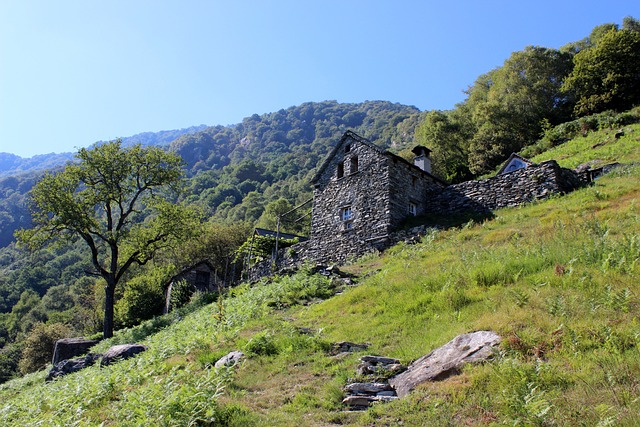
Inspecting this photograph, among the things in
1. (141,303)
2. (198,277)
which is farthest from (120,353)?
(141,303)

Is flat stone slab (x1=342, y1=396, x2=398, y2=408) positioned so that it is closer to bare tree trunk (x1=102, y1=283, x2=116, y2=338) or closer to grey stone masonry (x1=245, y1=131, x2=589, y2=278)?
grey stone masonry (x1=245, y1=131, x2=589, y2=278)

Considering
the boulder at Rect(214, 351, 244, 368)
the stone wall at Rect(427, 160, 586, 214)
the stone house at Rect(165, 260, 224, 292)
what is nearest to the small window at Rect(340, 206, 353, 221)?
the stone wall at Rect(427, 160, 586, 214)

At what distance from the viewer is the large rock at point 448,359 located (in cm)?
746

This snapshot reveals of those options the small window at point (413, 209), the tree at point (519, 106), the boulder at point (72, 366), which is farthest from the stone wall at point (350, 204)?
the tree at point (519, 106)

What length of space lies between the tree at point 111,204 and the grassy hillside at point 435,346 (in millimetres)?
16887

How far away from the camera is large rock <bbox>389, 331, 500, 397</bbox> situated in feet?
24.5

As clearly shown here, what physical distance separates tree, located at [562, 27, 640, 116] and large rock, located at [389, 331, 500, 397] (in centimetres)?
4392

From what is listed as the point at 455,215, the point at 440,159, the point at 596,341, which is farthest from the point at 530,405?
the point at 440,159

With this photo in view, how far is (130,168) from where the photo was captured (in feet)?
107

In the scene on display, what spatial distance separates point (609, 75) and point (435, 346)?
150ft

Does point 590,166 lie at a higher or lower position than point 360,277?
higher

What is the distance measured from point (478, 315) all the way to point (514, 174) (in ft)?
56.9

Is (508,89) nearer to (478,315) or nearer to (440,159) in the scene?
(440,159)

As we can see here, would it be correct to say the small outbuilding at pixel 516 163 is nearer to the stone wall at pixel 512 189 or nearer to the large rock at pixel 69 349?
the stone wall at pixel 512 189
